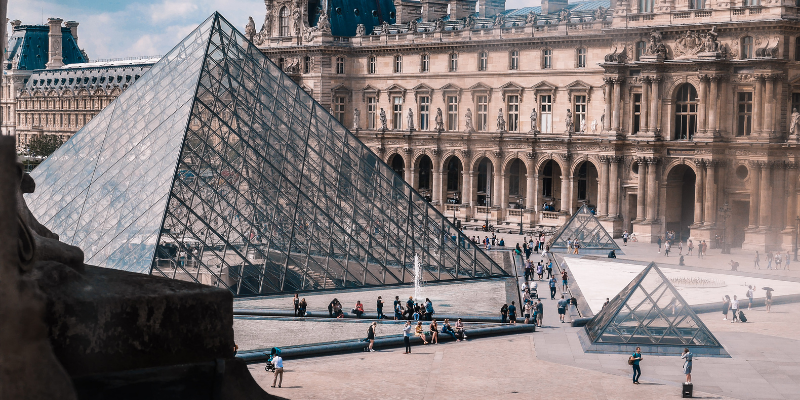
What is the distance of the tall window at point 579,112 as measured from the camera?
62.6 metres

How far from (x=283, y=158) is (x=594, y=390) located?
669 inches

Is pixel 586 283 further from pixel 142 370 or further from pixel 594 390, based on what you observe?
pixel 142 370

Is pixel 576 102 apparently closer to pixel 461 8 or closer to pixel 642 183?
pixel 642 183

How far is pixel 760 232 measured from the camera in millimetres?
52188

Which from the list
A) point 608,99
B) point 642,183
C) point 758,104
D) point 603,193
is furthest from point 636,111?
point 758,104

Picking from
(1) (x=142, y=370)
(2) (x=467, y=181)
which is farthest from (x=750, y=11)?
(1) (x=142, y=370)

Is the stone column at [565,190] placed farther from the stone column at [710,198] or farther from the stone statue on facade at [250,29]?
the stone statue on facade at [250,29]

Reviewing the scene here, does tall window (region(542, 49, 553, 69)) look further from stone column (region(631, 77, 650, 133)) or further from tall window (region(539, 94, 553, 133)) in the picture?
stone column (region(631, 77, 650, 133))

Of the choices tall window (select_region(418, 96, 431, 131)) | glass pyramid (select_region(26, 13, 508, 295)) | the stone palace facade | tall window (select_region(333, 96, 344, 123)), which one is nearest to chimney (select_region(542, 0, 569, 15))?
the stone palace facade

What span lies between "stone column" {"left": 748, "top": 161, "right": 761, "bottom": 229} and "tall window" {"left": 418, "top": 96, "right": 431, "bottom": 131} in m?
24.9

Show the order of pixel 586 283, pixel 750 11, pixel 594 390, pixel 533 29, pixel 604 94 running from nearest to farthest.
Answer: pixel 594 390
pixel 586 283
pixel 750 11
pixel 604 94
pixel 533 29

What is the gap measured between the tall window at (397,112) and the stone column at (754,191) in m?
27.6

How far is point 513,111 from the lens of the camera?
6719cm

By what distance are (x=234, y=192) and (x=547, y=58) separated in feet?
116
